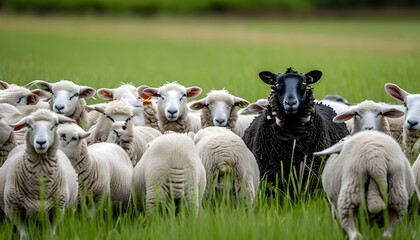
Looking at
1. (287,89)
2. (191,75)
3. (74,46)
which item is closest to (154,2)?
(74,46)

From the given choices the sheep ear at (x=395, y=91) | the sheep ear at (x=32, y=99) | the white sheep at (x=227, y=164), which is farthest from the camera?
the sheep ear at (x=32, y=99)

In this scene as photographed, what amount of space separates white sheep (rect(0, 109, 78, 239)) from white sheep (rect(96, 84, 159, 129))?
343cm

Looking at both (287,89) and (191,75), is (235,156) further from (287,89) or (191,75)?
(191,75)

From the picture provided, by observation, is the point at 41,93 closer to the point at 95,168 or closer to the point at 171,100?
Result: the point at 171,100

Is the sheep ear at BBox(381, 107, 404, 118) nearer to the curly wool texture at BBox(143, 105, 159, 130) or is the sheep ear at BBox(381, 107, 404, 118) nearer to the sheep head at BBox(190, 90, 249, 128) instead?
the sheep head at BBox(190, 90, 249, 128)

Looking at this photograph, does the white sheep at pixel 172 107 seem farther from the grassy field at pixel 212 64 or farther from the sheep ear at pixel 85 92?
the grassy field at pixel 212 64

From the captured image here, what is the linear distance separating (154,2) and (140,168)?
158ft

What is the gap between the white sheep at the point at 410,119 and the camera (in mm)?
7480

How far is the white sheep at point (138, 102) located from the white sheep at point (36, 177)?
3428mm

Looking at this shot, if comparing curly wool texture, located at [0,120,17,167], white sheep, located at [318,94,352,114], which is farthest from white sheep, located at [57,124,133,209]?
white sheep, located at [318,94,352,114]

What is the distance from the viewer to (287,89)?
7254mm

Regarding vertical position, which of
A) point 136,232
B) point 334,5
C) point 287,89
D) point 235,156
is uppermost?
point 334,5

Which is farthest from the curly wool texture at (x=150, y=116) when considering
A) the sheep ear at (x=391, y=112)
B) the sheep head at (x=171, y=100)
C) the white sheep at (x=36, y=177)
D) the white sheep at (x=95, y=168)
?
the white sheep at (x=36, y=177)

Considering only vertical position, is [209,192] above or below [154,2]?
below
